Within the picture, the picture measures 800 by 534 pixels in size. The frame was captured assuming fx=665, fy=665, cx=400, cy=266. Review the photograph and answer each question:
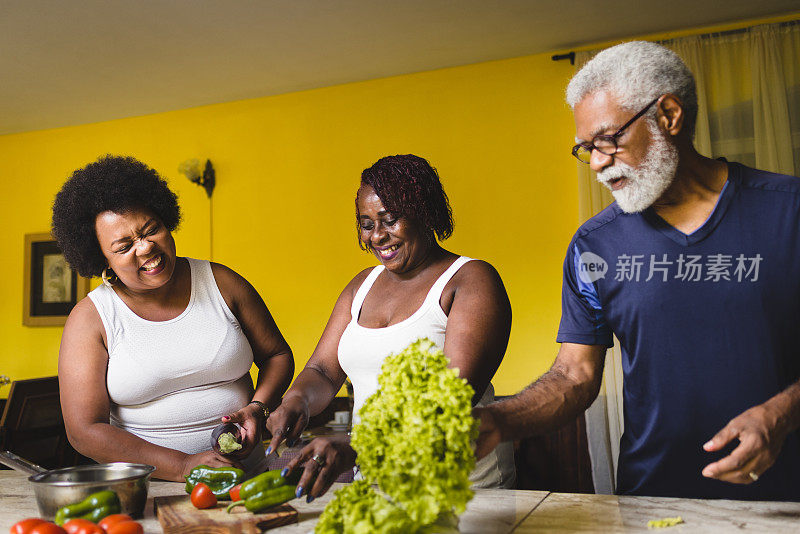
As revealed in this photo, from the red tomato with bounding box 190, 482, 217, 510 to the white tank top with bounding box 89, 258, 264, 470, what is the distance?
1.78 feet

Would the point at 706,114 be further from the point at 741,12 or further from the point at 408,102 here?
the point at 408,102

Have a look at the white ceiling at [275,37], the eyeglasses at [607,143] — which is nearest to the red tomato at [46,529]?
the eyeglasses at [607,143]

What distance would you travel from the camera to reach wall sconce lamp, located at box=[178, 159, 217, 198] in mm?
4953

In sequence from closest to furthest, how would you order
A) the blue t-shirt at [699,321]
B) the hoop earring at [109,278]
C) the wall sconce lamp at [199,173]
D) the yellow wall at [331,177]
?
the blue t-shirt at [699,321] → the hoop earring at [109,278] → the yellow wall at [331,177] → the wall sconce lamp at [199,173]

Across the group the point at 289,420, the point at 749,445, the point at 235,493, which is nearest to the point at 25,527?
the point at 235,493

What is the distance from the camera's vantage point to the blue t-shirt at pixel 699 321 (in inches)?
56.2

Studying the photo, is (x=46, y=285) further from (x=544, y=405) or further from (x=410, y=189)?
(x=544, y=405)

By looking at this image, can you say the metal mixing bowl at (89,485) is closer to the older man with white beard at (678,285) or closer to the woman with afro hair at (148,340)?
the woman with afro hair at (148,340)

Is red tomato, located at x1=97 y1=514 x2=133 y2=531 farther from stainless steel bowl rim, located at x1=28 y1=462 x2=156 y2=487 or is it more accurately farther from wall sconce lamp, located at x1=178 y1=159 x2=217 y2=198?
wall sconce lamp, located at x1=178 y1=159 x2=217 y2=198

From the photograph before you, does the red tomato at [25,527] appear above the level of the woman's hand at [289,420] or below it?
below

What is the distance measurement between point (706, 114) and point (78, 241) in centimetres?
341

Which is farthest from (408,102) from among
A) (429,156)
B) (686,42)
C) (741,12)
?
(741,12)

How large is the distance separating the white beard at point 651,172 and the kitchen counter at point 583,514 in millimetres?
652

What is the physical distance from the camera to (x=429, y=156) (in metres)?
4.46
